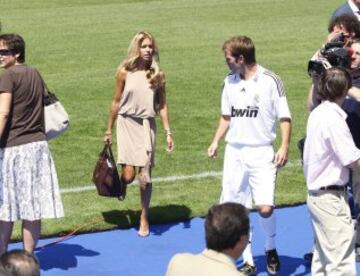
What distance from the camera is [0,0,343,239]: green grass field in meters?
11.9

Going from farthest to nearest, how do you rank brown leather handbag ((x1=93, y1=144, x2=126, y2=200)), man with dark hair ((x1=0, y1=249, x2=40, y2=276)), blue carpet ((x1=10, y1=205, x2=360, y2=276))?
brown leather handbag ((x1=93, y1=144, x2=126, y2=200))
blue carpet ((x1=10, y1=205, x2=360, y2=276))
man with dark hair ((x1=0, y1=249, x2=40, y2=276))

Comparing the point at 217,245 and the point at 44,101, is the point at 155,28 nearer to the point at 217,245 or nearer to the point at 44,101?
the point at 44,101

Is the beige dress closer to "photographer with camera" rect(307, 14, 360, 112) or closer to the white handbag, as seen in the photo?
the white handbag

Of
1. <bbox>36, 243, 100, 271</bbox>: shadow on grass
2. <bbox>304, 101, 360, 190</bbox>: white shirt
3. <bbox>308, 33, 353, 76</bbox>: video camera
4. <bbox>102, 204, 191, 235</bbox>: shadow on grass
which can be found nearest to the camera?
<bbox>304, 101, 360, 190</bbox>: white shirt

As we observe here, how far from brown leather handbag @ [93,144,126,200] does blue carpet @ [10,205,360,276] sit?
0.43 metres

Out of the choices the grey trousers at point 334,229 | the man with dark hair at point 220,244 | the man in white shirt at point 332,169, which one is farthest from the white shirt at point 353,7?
the man with dark hair at point 220,244

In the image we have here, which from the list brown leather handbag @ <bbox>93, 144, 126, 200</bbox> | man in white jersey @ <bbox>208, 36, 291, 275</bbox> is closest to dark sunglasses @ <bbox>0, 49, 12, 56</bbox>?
man in white jersey @ <bbox>208, 36, 291, 275</bbox>

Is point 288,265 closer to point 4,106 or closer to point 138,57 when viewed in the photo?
point 138,57

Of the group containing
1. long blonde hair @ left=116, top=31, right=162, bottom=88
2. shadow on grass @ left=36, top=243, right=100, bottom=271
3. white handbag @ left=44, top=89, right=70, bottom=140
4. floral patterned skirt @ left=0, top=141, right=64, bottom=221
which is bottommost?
shadow on grass @ left=36, top=243, right=100, bottom=271

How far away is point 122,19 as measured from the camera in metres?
29.5

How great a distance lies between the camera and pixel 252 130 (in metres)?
9.09

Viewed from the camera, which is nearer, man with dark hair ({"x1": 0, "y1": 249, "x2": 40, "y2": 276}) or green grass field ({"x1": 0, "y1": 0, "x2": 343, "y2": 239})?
man with dark hair ({"x1": 0, "y1": 249, "x2": 40, "y2": 276})

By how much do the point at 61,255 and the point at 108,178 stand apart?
1.13 meters

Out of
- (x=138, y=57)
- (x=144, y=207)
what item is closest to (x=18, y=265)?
(x=144, y=207)
